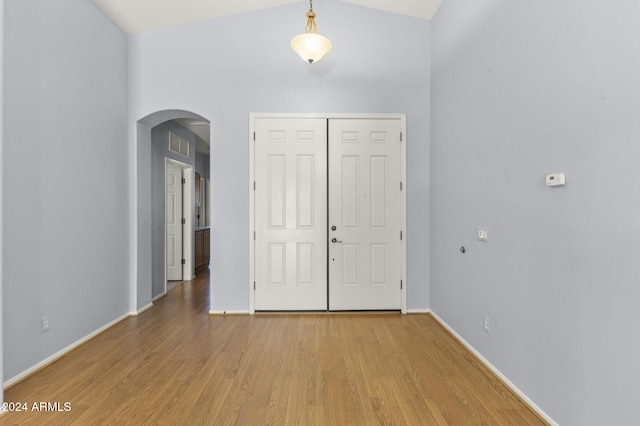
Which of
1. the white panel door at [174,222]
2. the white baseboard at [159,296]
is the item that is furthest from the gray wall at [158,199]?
the white panel door at [174,222]

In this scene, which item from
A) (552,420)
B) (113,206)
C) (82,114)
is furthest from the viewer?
(113,206)

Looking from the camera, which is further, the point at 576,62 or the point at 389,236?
the point at 389,236

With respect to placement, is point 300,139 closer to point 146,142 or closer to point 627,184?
point 146,142

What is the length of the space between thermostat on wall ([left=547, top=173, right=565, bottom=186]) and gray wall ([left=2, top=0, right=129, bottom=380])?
368 centimetres

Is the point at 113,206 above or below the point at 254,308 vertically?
above

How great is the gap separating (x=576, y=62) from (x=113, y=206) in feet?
13.9

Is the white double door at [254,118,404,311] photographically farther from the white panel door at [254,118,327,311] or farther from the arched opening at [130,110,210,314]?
the arched opening at [130,110,210,314]

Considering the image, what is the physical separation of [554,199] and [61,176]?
12.6ft

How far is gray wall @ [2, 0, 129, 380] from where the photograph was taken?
221 centimetres

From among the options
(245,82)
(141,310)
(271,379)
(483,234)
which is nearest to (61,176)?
(141,310)

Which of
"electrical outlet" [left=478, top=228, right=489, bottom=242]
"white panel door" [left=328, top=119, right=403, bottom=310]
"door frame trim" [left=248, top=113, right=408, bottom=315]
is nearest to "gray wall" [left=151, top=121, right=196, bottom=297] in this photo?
"door frame trim" [left=248, top=113, right=408, bottom=315]

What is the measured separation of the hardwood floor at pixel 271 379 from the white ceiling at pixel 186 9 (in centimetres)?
350

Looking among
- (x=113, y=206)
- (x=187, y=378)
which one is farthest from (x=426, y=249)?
(x=113, y=206)

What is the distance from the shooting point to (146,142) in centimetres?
382
